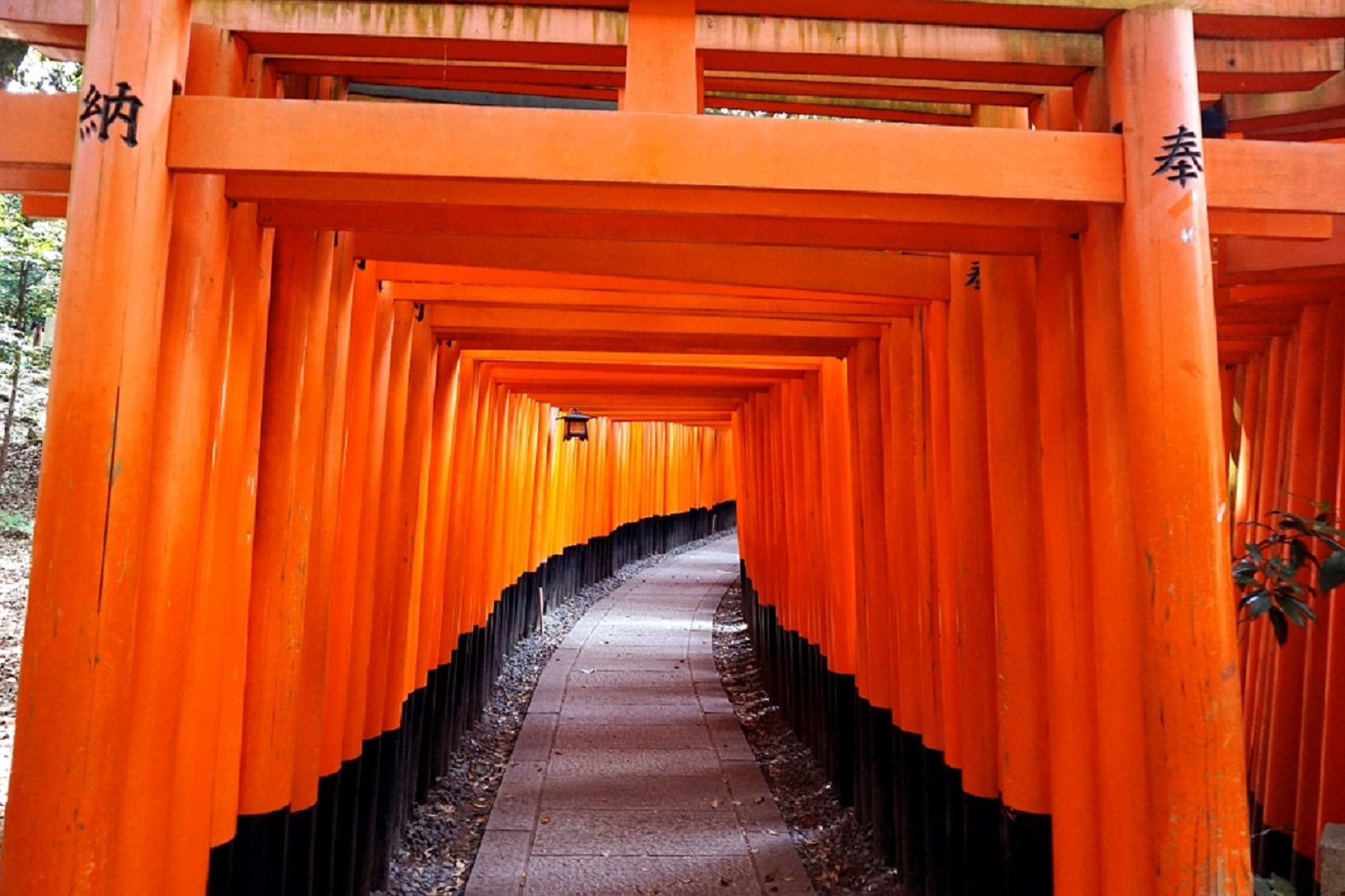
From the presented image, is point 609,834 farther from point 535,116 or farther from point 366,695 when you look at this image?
point 535,116

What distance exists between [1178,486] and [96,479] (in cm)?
273

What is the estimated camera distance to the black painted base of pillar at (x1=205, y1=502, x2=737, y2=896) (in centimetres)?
316

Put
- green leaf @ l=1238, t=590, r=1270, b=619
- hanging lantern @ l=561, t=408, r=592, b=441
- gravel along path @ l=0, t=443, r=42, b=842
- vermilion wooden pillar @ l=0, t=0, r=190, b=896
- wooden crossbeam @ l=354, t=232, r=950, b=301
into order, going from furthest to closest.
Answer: hanging lantern @ l=561, t=408, r=592, b=441 → gravel along path @ l=0, t=443, r=42, b=842 → wooden crossbeam @ l=354, t=232, r=950, b=301 → green leaf @ l=1238, t=590, r=1270, b=619 → vermilion wooden pillar @ l=0, t=0, r=190, b=896

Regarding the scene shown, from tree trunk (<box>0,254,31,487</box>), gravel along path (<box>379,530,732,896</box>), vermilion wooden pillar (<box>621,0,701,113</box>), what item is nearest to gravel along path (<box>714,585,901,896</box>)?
gravel along path (<box>379,530,732,896</box>)

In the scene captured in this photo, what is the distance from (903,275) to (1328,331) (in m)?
2.62

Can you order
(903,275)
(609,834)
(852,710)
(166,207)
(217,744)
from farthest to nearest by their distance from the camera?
(852,710)
(609,834)
(903,275)
(217,744)
(166,207)

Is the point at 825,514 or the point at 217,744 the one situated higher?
the point at 825,514

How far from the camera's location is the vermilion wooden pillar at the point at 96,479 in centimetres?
207

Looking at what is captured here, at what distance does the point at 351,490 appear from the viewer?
4.04 meters

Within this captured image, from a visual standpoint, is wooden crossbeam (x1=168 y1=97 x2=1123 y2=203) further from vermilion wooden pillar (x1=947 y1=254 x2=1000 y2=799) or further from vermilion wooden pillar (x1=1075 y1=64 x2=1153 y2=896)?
vermilion wooden pillar (x1=947 y1=254 x2=1000 y2=799)

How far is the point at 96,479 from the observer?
2.11 meters

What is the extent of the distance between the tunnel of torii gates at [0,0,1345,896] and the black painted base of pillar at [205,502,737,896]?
30mm

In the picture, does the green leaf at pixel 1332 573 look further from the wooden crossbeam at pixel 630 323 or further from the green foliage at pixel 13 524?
the green foliage at pixel 13 524

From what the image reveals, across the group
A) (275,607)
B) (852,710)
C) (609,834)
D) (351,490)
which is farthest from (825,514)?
(275,607)
